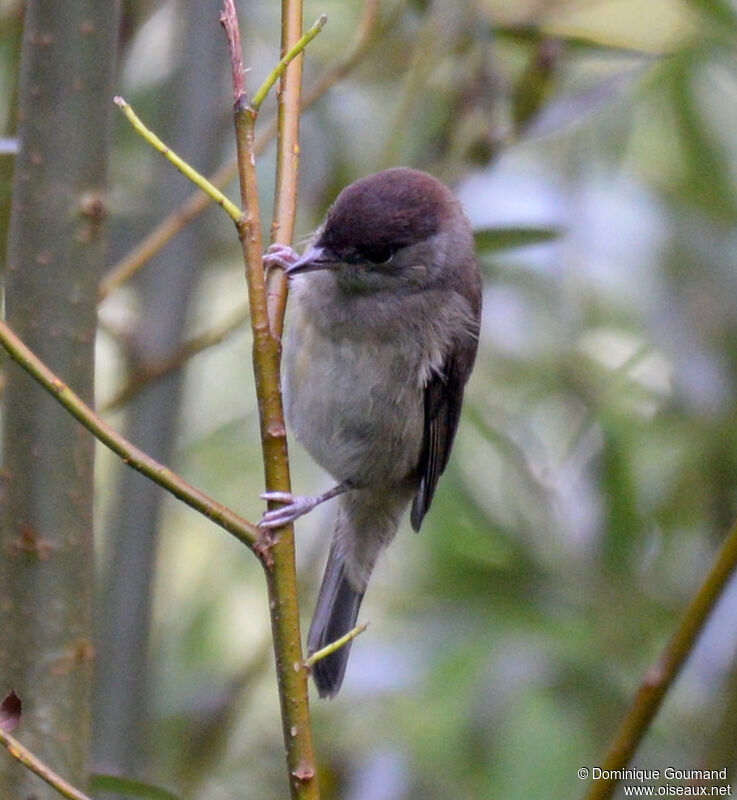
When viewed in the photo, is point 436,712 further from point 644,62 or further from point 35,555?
point 644,62

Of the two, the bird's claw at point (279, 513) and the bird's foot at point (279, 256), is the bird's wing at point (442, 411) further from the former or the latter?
the bird's foot at point (279, 256)

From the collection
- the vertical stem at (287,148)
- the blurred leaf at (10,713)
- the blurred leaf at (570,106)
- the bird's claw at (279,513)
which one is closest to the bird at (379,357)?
the blurred leaf at (570,106)

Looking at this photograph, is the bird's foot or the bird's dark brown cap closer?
the bird's foot

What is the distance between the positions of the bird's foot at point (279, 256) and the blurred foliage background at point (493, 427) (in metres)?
→ 0.68

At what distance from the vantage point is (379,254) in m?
2.60

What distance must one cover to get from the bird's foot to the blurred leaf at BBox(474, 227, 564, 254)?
0.64 metres

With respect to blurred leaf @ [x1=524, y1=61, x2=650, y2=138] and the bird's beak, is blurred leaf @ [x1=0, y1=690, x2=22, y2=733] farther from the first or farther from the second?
blurred leaf @ [x1=524, y1=61, x2=650, y2=138]

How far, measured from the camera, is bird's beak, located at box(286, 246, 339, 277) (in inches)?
87.8

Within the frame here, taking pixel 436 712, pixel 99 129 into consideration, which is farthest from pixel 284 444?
pixel 436 712

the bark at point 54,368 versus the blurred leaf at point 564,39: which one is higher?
the blurred leaf at point 564,39

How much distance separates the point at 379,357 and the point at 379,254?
0.79 ft

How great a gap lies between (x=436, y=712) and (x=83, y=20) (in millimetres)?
1787

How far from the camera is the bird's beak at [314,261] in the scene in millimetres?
2230

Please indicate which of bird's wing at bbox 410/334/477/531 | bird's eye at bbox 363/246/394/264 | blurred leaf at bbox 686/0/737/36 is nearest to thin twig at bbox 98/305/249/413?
bird's eye at bbox 363/246/394/264
